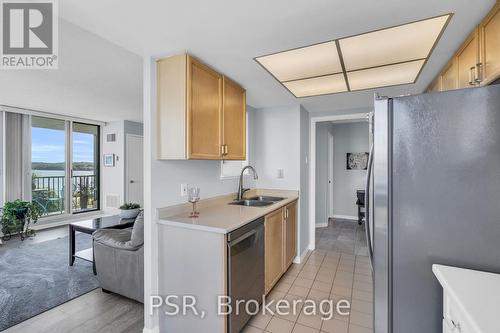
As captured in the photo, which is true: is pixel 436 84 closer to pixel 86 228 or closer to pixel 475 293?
pixel 475 293

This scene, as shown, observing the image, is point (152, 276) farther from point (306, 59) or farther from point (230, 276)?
point (306, 59)

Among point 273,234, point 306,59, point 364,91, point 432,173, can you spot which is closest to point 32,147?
point 273,234

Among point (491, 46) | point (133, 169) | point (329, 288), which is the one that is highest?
point (491, 46)

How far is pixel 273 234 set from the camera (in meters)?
2.50

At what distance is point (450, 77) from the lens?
1945mm

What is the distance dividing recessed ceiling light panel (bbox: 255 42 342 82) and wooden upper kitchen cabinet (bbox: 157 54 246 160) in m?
0.52

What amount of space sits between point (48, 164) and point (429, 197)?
6.48 m

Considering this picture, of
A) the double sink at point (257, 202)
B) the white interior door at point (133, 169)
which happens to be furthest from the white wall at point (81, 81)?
the double sink at point (257, 202)

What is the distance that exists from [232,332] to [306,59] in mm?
2280

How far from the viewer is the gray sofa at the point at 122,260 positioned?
7.25 feet

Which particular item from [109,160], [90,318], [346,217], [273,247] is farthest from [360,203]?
[109,160]

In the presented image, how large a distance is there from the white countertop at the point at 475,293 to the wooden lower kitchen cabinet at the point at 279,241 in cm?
148

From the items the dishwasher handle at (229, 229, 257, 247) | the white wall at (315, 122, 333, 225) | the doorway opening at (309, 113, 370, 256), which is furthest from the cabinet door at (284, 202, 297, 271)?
the white wall at (315, 122, 333, 225)

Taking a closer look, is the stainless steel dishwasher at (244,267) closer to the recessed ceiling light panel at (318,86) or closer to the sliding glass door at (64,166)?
the recessed ceiling light panel at (318,86)
